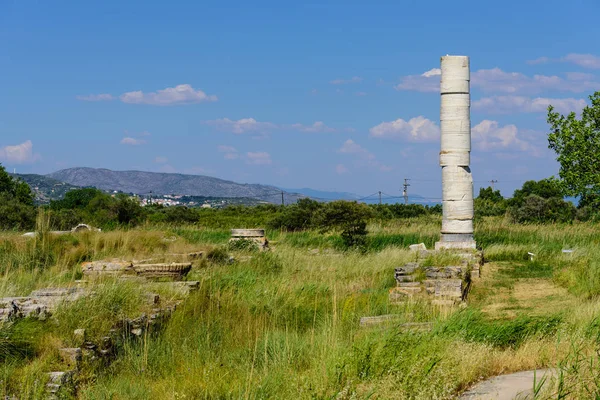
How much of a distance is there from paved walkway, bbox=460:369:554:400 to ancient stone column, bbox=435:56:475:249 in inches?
490

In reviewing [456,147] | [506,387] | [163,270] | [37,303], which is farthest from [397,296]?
[456,147]

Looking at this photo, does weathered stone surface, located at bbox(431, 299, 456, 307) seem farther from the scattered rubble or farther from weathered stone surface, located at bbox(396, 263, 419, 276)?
the scattered rubble

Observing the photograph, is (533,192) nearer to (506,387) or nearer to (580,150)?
(580,150)

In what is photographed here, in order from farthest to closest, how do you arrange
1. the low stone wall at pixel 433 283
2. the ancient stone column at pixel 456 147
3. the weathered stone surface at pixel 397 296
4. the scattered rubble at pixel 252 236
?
the scattered rubble at pixel 252 236, the ancient stone column at pixel 456 147, the low stone wall at pixel 433 283, the weathered stone surface at pixel 397 296

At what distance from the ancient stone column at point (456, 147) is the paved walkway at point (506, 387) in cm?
1244

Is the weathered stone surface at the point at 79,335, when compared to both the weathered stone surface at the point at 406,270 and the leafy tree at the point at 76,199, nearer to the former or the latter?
the weathered stone surface at the point at 406,270

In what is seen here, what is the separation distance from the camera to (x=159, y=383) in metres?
7.18

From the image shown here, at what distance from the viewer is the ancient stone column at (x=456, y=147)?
1947 cm

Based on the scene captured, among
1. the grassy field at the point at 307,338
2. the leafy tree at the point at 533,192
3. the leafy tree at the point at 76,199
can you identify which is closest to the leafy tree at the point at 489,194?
the leafy tree at the point at 533,192

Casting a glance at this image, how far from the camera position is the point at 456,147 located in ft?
64.1

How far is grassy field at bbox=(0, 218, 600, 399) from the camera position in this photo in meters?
6.52

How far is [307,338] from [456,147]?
12.1m

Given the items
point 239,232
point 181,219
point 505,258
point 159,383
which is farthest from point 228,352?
point 181,219

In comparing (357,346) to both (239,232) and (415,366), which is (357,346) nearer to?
(415,366)
